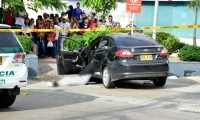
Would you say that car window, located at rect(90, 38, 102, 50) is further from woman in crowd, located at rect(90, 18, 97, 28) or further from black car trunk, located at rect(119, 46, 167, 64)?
woman in crowd, located at rect(90, 18, 97, 28)

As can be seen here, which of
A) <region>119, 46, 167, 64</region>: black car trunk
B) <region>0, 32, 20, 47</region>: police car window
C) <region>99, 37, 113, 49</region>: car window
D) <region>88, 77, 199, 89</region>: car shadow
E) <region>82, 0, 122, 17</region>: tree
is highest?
<region>82, 0, 122, 17</region>: tree

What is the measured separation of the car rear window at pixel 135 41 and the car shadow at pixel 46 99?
2157 millimetres

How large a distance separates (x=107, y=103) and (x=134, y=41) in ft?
10.8

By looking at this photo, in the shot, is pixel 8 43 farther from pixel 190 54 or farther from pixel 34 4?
pixel 34 4

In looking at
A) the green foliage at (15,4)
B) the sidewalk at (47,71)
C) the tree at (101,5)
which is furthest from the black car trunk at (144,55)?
the tree at (101,5)

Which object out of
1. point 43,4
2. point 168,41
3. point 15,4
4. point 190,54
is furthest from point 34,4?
point 190,54

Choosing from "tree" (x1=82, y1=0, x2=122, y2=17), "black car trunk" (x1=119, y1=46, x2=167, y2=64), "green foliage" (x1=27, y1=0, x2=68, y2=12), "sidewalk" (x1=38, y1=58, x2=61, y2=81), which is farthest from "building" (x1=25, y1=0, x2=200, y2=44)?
"black car trunk" (x1=119, y1=46, x2=167, y2=64)

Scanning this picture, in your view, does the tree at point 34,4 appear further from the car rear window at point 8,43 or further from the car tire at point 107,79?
the car rear window at point 8,43

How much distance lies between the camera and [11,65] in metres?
10.2

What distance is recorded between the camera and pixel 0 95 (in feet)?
36.1

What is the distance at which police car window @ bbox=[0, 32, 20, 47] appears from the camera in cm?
1027

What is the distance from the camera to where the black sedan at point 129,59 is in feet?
46.4

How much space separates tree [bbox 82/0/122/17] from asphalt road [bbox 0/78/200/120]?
8.38 metres

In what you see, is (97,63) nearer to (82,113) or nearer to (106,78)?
(106,78)
